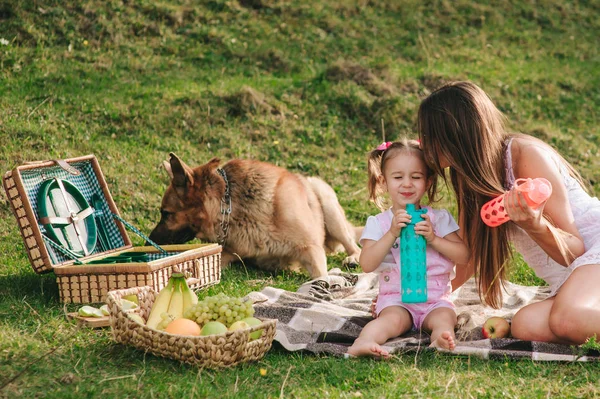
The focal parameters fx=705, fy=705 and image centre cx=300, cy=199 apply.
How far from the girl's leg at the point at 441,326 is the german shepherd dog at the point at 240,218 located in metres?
2.09

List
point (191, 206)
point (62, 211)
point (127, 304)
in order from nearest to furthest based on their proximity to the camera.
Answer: point (127, 304), point (62, 211), point (191, 206)

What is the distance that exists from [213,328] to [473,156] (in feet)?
5.58

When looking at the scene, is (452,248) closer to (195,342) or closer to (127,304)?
(195,342)

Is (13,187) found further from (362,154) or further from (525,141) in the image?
(362,154)

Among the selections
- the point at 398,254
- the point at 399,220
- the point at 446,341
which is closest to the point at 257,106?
the point at 398,254

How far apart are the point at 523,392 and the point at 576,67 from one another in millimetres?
10947

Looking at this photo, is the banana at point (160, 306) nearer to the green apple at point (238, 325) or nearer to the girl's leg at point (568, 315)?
the green apple at point (238, 325)

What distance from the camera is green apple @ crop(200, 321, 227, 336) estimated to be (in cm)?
340

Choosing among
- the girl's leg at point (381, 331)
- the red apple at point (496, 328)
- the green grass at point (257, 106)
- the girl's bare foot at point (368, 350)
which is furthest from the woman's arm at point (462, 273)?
the girl's bare foot at point (368, 350)

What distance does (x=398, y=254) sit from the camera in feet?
13.8

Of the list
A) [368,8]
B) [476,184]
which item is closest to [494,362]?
[476,184]

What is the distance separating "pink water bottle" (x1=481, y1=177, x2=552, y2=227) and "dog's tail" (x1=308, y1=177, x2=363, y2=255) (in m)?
3.44

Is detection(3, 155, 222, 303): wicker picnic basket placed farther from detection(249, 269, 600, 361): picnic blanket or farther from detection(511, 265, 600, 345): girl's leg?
detection(511, 265, 600, 345): girl's leg

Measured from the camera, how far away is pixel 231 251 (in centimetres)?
632
